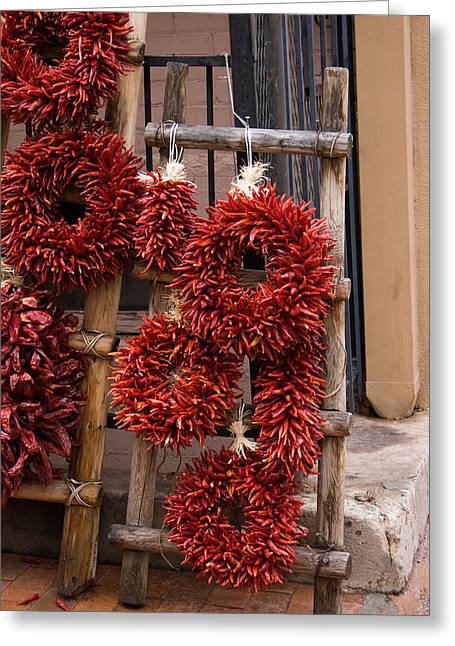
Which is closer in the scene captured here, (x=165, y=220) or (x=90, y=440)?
(x=165, y=220)

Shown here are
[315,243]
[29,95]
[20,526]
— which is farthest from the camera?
[20,526]

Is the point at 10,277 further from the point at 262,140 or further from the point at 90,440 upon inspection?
the point at 262,140

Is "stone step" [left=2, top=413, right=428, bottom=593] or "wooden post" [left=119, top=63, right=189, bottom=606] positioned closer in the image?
"wooden post" [left=119, top=63, right=189, bottom=606]

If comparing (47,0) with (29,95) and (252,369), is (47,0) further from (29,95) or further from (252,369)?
(252,369)

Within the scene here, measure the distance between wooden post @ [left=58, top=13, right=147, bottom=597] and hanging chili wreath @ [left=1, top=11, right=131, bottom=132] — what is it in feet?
0.19

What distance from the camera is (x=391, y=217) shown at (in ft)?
9.02

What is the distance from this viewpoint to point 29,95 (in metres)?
2.05

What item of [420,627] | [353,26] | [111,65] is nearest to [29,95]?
[111,65]

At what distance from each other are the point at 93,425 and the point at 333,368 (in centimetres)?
58

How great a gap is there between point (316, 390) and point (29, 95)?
0.89 metres

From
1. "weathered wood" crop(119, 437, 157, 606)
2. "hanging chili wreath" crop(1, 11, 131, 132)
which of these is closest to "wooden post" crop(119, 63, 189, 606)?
"weathered wood" crop(119, 437, 157, 606)

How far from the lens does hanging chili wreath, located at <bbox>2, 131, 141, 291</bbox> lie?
2041mm

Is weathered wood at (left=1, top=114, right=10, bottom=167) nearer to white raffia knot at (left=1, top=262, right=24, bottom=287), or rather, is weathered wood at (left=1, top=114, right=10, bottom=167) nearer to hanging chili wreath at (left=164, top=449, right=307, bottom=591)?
white raffia knot at (left=1, top=262, right=24, bottom=287)

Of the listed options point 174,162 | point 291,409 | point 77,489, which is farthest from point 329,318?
point 77,489
